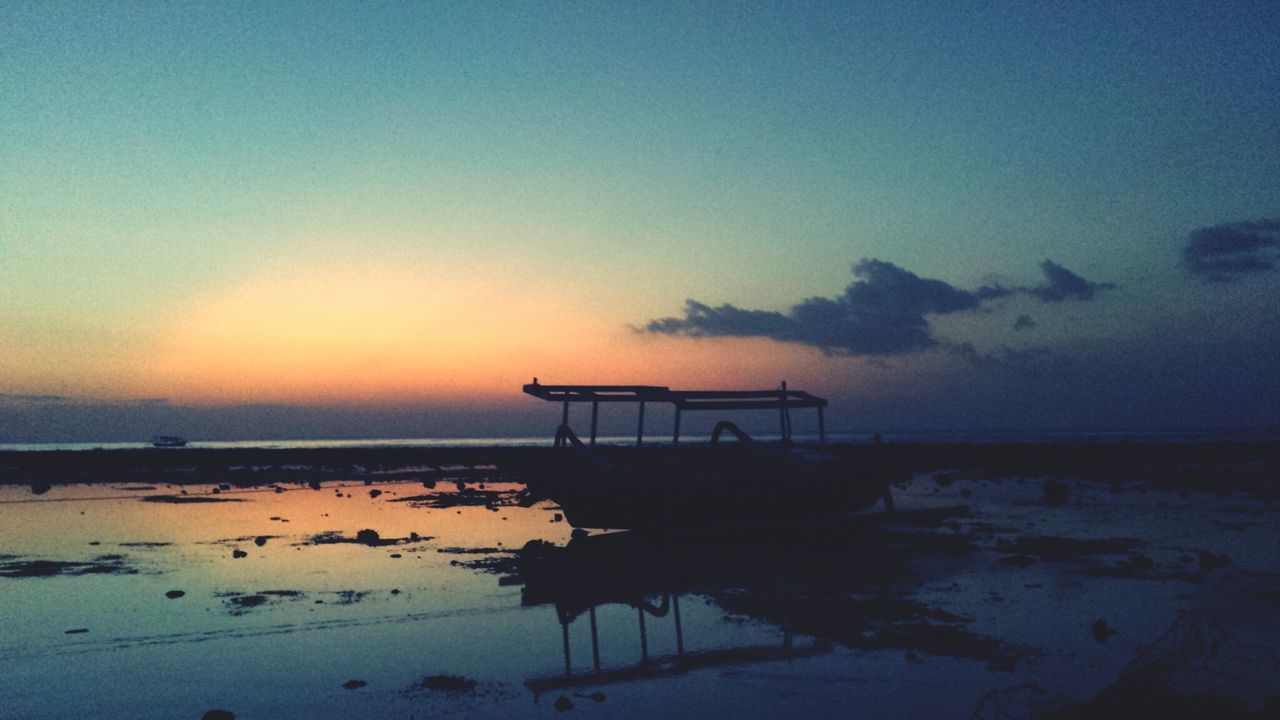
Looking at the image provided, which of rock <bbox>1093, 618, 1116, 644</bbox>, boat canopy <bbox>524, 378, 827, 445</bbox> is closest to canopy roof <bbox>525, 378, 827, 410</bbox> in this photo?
boat canopy <bbox>524, 378, 827, 445</bbox>

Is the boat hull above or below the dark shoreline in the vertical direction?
above

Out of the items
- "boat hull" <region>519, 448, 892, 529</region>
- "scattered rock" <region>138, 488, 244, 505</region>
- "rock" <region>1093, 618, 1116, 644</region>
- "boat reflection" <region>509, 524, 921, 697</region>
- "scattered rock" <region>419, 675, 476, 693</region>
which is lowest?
"boat reflection" <region>509, 524, 921, 697</region>

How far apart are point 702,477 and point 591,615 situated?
7920 millimetres

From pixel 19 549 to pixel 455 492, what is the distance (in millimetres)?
18062

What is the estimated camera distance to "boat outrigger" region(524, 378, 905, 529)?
19.0 m

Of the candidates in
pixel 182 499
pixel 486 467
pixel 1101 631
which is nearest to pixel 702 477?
pixel 1101 631

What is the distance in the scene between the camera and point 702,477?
19.4m

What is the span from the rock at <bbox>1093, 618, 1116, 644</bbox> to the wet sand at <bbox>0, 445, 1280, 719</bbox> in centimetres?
3

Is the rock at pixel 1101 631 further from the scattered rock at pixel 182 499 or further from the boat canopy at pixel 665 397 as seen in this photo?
the scattered rock at pixel 182 499

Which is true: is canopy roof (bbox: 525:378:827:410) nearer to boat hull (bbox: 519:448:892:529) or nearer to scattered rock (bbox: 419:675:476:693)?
boat hull (bbox: 519:448:892:529)

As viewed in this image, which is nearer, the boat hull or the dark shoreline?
the boat hull

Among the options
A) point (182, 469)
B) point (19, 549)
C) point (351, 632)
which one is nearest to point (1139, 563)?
point (351, 632)

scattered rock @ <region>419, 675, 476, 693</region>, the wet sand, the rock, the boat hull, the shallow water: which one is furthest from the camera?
the boat hull

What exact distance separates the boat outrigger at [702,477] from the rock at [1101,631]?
977 centimetres
